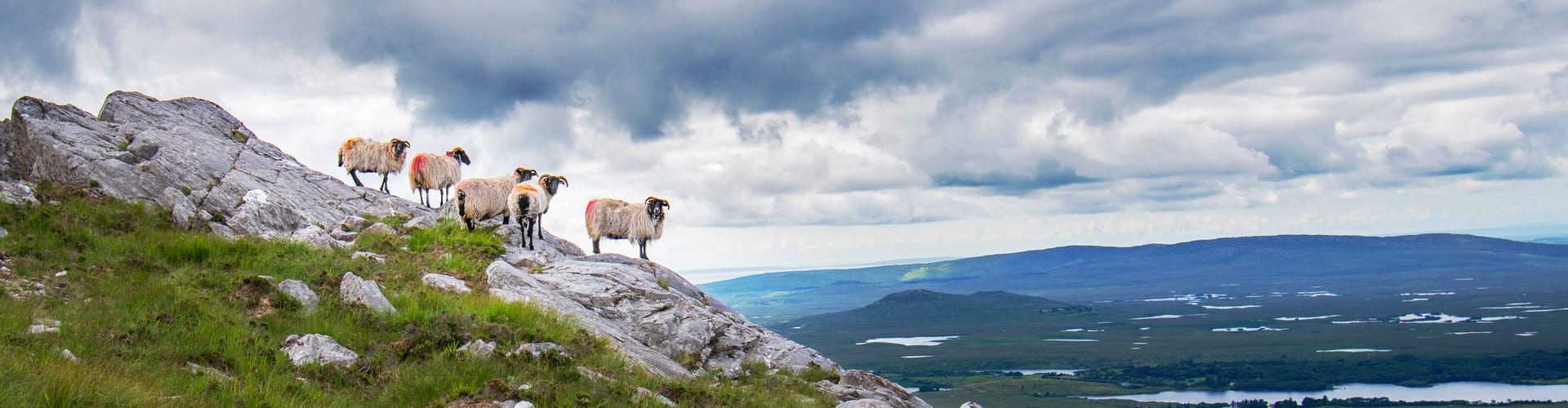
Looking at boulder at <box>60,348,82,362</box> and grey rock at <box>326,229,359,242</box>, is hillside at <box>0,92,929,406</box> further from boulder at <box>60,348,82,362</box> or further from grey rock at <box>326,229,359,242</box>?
grey rock at <box>326,229,359,242</box>

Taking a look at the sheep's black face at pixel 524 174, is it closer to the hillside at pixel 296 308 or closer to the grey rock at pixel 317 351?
the hillside at pixel 296 308

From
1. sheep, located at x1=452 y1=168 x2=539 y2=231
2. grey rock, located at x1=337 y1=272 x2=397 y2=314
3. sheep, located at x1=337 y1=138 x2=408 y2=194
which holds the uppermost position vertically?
sheep, located at x1=337 y1=138 x2=408 y2=194

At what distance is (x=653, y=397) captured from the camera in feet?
35.6

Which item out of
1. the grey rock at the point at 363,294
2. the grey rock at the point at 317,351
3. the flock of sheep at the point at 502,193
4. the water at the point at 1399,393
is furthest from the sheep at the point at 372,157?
the water at the point at 1399,393

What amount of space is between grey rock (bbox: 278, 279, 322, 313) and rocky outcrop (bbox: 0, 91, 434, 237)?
26.7 feet

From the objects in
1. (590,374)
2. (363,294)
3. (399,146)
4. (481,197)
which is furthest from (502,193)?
(590,374)

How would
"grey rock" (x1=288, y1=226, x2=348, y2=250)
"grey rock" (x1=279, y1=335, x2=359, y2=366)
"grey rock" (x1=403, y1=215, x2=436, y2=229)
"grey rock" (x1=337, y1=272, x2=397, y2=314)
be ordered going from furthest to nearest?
"grey rock" (x1=403, y1=215, x2=436, y2=229)
"grey rock" (x1=288, y1=226, x2=348, y2=250)
"grey rock" (x1=337, y1=272, x2=397, y2=314)
"grey rock" (x1=279, y1=335, x2=359, y2=366)

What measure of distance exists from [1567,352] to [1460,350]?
19.5 m

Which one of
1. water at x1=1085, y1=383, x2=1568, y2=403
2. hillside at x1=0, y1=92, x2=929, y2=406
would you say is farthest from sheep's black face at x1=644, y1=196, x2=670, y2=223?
water at x1=1085, y1=383, x2=1568, y2=403

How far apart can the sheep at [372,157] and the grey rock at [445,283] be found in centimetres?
1727

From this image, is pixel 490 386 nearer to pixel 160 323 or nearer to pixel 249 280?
pixel 160 323

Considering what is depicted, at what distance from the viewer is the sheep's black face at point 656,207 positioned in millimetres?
28781

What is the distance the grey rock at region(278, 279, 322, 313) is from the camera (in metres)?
12.9

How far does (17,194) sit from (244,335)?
10.2m
